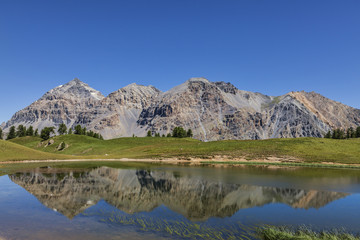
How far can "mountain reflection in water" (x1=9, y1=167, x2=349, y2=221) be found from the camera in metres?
25.0

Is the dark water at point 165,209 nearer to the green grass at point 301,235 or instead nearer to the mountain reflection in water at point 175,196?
the mountain reflection in water at point 175,196

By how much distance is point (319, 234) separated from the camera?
17422 millimetres

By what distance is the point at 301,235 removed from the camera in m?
16.5

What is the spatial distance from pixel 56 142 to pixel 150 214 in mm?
131850

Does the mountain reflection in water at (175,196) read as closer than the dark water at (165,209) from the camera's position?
No

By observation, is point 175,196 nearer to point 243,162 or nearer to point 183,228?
point 183,228

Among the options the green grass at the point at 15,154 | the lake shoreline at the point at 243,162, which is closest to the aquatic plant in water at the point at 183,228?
the lake shoreline at the point at 243,162

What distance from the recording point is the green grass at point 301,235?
53.1 ft

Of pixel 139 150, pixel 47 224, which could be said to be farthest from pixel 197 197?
pixel 139 150

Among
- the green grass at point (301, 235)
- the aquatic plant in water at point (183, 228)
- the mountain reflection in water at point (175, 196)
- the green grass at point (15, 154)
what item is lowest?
the mountain reflection in water at point (175, 196)

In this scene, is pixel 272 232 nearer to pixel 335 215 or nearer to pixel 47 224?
pixel 335 215

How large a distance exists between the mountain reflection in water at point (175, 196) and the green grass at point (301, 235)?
581 cm

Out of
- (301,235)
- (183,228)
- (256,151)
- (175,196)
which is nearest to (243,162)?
(256,151)

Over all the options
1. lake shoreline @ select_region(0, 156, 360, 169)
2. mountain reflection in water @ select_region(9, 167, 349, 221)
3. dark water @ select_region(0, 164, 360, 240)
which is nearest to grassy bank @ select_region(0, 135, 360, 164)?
lake shoreline @ select_region(0, 156, 360, 169)
